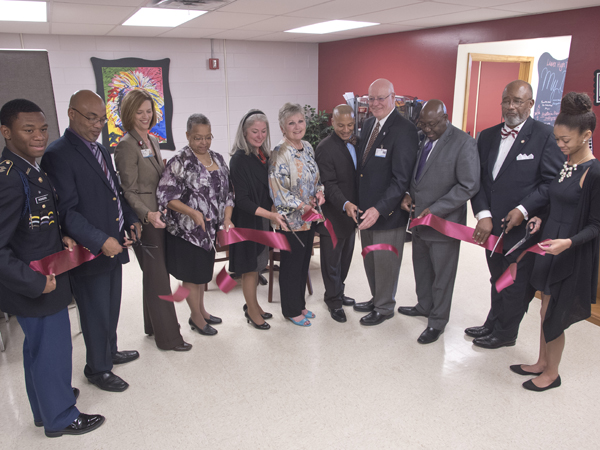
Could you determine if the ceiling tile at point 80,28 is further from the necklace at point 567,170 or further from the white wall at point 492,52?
the necklace at point 567,170

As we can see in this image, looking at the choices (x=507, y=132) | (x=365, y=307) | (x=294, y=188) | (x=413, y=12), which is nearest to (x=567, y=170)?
(x=507, y=132)

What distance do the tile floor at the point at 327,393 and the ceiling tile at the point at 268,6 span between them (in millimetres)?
2896

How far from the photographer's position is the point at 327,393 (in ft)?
8.98

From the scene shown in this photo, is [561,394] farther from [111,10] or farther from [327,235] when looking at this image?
[111,10]

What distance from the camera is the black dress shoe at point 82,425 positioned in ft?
7.80

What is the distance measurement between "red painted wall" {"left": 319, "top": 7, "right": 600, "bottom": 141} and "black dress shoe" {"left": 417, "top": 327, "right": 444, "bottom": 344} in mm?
2553

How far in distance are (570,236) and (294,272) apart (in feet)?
6.19

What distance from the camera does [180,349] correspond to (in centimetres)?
322

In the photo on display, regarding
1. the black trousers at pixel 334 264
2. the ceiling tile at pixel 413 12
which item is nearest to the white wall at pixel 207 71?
the ceiling tile at pixel 413 12

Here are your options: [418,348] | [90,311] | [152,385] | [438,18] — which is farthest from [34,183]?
[438,18]

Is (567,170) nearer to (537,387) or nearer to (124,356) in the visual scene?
(537,387)

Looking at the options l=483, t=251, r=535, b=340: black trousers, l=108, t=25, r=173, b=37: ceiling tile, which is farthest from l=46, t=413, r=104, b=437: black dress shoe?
l=108, t=25, r=173, b=37: ceiling tile

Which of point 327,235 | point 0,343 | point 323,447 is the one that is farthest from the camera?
point 327,235

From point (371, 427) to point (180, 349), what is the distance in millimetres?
1541
